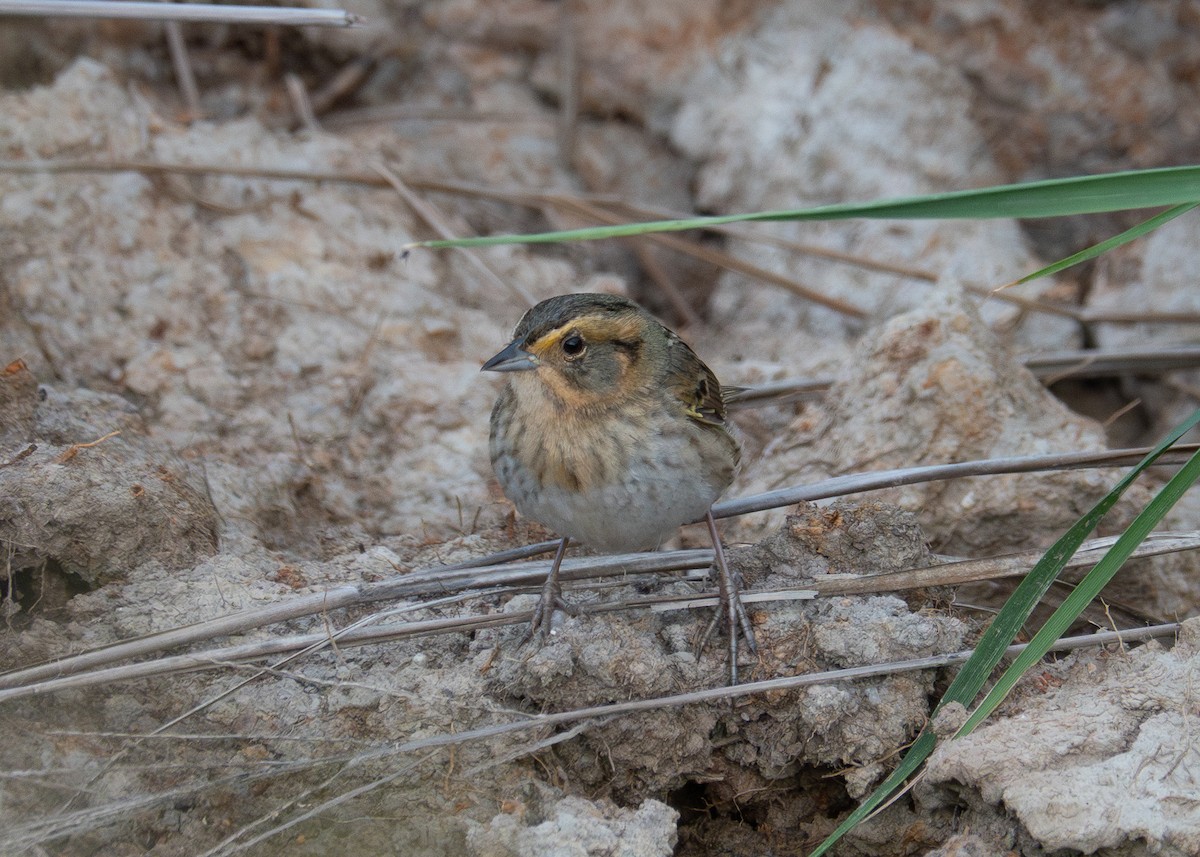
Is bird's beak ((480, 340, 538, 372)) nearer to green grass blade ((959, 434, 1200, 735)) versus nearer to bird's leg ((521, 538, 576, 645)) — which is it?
bird's leg ((521, 538, 576, 645))

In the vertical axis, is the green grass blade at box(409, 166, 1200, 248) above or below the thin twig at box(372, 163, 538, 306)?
above

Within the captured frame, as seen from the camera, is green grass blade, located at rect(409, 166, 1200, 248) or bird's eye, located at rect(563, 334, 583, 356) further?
bird's eye, located at rect(563, 334, 583, 356)

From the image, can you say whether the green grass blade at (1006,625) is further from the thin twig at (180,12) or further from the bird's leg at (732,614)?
the thin twig at (180,12)

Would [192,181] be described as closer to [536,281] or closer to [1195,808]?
[536,281]

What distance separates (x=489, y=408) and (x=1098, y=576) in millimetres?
2639

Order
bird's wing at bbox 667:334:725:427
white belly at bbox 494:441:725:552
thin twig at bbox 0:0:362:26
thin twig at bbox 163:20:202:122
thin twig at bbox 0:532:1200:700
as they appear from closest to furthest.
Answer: thin twig at bbox 0:532:1200:700 < white belly at bbox 494:441:725:552 < thin twig at bbox 0:0:362:26 < bird's wing at bbox 667:334:725:427 < thin twig at bbox 163:20:202:122

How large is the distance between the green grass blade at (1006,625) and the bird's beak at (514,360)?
5.14 ft

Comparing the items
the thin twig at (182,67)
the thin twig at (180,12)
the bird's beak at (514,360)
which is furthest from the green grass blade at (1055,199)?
the thin twig at (182,67)

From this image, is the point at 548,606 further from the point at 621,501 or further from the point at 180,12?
the point at 180,12

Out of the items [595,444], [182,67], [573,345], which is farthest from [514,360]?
[182,67]

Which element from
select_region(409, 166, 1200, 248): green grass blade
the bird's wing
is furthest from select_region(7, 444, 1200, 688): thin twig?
select_region(409, 166, 1200, 248): green grass blade

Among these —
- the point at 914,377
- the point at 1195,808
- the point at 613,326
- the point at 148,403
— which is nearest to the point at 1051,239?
the point at 914,377

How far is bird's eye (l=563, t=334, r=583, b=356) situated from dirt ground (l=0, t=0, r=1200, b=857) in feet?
2.29

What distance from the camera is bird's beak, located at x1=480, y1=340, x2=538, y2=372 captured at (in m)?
3.78
